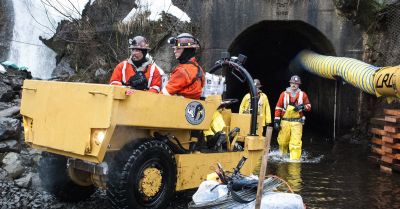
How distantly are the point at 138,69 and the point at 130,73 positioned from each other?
126 millimetres

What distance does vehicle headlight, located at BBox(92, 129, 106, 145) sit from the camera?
427 centimetres

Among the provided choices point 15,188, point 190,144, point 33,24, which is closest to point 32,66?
point 33,24

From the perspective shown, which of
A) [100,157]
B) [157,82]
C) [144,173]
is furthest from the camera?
[157,82]

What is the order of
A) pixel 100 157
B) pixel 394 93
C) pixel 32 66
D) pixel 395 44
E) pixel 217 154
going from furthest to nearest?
1. pixel 32 66
2. pixel 395 44
3. pixel 394 93
4. pixel 217 154
5. pixel 100 157

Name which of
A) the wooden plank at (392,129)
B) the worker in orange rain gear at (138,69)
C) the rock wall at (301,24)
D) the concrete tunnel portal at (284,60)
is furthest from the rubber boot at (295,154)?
the worker in orange rain gear at (138,69)

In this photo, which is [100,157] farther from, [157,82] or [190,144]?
[157,82]

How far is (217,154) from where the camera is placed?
5.75 m

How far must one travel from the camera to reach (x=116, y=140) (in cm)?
472

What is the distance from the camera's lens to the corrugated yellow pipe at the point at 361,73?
25.7ft

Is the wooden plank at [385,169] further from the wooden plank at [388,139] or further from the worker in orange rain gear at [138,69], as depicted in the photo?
the worker in orange rain gear at [138,69]

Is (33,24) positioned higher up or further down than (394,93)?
higher up

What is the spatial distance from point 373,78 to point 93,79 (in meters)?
7.06

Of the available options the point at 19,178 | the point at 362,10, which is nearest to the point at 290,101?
the point at 362,10

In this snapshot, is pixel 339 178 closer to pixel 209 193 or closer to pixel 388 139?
pixel 388 139
